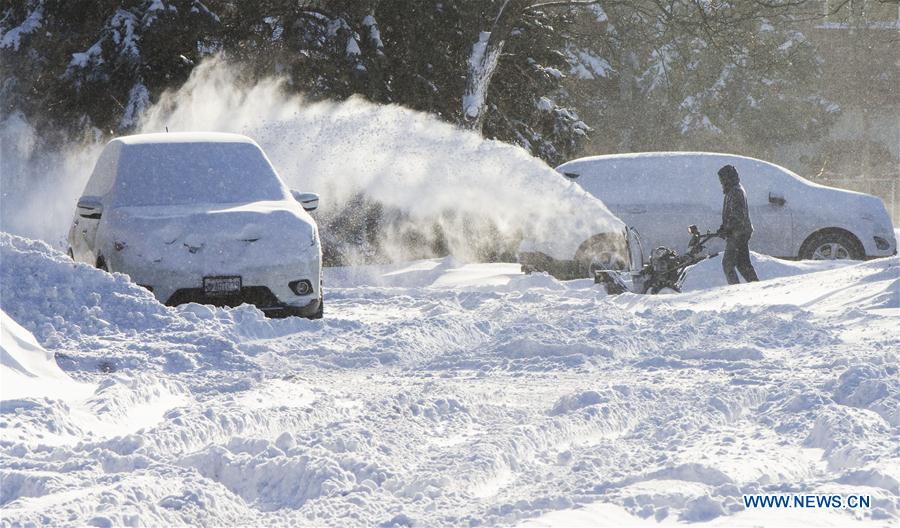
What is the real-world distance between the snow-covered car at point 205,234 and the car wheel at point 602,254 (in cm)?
453

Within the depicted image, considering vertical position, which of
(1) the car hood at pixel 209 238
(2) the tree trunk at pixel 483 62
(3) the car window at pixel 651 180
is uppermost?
(2) the tree trunk at pixel 483 62

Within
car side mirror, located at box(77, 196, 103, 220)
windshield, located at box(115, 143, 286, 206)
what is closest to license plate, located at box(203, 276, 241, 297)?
windshield, located at box(115, 143, 286, 206)

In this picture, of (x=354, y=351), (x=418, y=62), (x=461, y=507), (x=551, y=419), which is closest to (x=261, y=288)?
(x=354, y=351)

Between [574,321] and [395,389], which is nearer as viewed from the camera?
[395,389]

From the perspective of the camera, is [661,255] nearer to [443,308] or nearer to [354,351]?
[443,308]

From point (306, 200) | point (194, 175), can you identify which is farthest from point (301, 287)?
point (194, 175)

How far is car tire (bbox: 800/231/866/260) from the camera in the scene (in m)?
15.8

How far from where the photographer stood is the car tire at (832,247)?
15758 millimetres

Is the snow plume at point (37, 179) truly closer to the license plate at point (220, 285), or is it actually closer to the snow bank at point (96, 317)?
the license plate at point (220, 285)

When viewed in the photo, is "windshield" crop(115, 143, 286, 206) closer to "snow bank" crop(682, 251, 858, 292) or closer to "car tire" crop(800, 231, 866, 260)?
"snow bank" crop(682, 251, 858, 292)

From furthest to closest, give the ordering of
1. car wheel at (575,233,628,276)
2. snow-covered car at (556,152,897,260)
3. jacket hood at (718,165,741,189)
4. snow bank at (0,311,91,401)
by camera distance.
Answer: snow-covered car at (556,152,897,260)
car wheel at (575,233,628,276)
jacket hood at (718,165,741,189)
snow bank at (0,311,91,401)

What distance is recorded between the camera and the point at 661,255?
43.6 feet

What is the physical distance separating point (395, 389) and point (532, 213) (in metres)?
8.09

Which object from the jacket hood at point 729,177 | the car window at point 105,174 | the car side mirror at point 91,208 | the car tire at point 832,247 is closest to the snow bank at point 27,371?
the car side mirror at point 91,208
